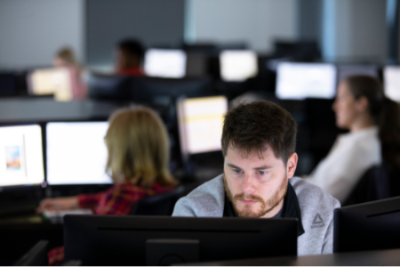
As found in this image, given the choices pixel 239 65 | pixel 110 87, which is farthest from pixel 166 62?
pixel 110 87

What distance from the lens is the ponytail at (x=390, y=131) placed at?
7.90 feet

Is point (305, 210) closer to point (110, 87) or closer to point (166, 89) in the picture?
point (166, 89)

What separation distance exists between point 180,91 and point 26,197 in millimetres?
1238

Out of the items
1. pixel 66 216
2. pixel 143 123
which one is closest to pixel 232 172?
pixel 66 216

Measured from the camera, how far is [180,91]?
321 cm

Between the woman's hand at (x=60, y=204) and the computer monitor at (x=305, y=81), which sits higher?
the computer monitor at (x=305, y=81)

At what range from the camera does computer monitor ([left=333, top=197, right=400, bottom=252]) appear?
1038mm

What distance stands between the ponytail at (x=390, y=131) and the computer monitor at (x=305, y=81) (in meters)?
2.22

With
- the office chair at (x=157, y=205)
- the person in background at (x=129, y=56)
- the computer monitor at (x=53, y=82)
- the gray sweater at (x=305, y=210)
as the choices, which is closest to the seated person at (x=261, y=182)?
the gray sweater at (x=305, y=210)

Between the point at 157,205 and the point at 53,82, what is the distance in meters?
2.72

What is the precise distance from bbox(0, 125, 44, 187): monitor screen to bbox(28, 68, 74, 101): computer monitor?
2.00m

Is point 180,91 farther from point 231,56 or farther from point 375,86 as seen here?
point 231,56

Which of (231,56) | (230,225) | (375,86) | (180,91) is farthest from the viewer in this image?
(231,56)

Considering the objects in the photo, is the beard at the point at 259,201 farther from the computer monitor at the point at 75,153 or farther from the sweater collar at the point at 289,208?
the computer monitor at the point at 75,153
